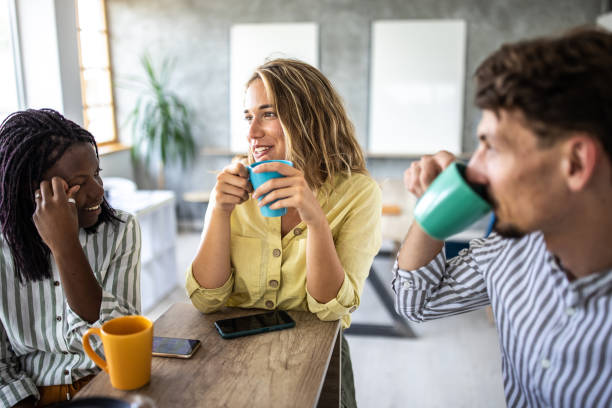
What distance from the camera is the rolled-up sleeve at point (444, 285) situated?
113 centimetres

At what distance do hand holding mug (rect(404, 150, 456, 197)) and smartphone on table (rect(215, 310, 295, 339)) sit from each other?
42 cm

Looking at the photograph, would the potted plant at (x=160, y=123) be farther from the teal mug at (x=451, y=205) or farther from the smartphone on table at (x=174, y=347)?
the teal mug at (x=451, y=205)

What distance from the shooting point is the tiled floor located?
7.79 feet

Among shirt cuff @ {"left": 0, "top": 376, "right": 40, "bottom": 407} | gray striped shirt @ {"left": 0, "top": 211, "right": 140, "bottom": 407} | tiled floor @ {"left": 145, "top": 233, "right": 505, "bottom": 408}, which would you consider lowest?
tiled floor @ {"left": 145, "top": 233, "right": 505, "bottom": 408}

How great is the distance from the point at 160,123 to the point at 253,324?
14.6ft

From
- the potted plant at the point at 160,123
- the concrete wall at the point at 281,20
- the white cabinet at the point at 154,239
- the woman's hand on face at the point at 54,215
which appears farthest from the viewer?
the potted plant at the point at 160,123

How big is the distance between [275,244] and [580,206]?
79cm

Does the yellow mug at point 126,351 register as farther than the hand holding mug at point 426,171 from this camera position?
No

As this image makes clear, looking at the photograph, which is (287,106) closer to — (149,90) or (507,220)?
(507,220)

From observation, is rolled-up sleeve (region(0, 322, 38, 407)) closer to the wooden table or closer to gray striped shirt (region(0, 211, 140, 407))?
gray striped shirt (region(0, 211, 140, 407))

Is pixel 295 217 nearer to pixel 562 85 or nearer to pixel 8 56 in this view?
pixel 562 85

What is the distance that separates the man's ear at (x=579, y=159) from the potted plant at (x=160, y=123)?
15.9 ft

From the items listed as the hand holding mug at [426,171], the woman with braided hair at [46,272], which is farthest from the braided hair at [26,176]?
the hand holding mug at [426,171]

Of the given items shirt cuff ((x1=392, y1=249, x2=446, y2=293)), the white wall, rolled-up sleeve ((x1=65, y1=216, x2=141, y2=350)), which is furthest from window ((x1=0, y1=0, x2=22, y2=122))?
shirt cuff ((x1=392, y1=249, x2=446, y2=293))
